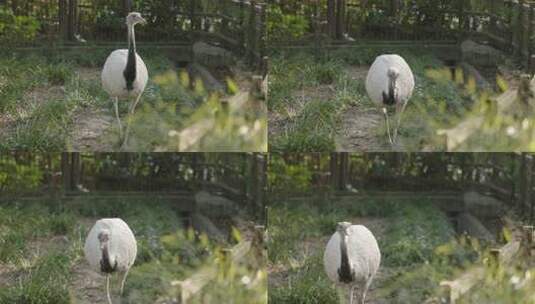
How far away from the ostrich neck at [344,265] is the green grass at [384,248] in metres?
0.44

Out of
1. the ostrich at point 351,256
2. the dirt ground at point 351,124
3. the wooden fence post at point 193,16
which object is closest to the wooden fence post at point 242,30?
the wooden fence post at point 193,16

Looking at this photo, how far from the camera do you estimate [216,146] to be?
6102 mm

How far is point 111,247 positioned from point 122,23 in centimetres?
117

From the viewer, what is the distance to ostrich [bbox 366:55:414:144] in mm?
5723

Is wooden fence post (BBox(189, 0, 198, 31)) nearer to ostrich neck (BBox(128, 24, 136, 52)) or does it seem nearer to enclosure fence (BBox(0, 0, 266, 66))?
enclosure fence (BBox(0, 0, 266, 66))

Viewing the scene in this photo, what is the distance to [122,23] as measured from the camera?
624 centimetres

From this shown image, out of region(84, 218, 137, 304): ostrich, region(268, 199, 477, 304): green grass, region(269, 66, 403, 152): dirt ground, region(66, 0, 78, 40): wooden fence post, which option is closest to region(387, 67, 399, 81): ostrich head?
region(269, 66, 403, 152): dirt ground

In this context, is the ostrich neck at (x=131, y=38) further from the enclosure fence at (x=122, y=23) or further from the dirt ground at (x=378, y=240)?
the dirt ground at (x=378, y=240)

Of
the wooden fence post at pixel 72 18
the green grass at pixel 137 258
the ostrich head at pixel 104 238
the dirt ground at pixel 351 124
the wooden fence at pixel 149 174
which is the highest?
the wooden fence post at pixel 72 18

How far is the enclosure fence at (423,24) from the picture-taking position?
6184mm

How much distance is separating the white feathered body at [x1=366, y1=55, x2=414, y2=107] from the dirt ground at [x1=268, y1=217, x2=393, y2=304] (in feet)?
2.95

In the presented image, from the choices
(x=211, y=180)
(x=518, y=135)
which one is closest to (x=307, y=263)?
(x=211, y=180)

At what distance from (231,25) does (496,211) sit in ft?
5.49

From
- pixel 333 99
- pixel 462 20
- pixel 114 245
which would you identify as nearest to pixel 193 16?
pixel 333 99
